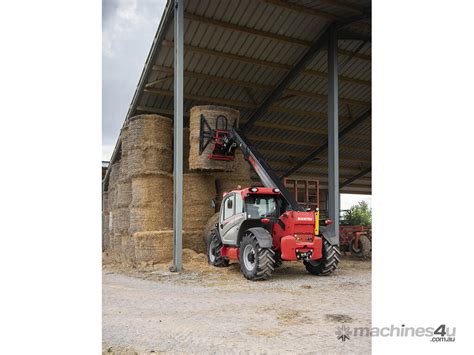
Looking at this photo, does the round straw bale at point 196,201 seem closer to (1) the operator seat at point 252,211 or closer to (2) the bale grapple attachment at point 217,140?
(2) the bale grapple attachment at point 217,140

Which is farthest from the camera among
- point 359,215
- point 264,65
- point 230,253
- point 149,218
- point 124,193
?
point 359,215

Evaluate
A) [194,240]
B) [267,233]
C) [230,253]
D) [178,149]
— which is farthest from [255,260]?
[194,240]

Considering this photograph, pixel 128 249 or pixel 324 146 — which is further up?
pixel 324 146

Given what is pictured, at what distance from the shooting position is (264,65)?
14.1m

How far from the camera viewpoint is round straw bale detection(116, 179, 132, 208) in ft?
43.3

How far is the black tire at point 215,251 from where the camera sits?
424 inches

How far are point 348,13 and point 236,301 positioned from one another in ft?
30.2

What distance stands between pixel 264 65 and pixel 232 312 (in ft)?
32.4

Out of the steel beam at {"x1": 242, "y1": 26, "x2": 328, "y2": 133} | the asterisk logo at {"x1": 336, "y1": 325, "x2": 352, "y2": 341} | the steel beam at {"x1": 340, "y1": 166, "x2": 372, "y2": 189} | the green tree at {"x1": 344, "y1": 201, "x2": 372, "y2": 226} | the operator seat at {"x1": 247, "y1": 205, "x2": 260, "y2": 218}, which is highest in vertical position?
the steel beam at {"x1": 242, "y1": 26, "x2": 328, "y2": 133}

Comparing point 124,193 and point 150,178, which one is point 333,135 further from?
point 124,193

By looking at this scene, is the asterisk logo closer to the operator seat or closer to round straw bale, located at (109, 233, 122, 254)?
the operator seat

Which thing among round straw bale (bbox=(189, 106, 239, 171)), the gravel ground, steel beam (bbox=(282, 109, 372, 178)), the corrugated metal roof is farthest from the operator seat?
steel beam (bbox=(282, 109, 372, 178))

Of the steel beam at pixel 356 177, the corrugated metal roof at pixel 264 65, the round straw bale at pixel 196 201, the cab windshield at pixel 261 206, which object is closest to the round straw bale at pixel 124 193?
the round straw bale at pixel 196 201

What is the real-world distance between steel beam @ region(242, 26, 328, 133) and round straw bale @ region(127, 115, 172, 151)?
181 inches
